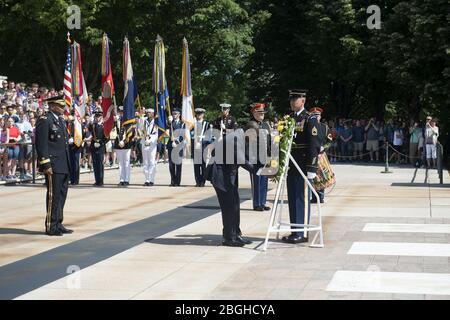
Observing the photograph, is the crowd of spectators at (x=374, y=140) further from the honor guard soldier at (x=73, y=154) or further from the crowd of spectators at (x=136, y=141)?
the honor guard soldier at (x=73, y=154)

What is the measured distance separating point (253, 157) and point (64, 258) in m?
2.94

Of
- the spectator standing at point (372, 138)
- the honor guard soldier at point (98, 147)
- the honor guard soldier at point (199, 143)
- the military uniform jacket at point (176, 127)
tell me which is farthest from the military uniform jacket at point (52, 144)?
the spectator standing at point (372, 138)

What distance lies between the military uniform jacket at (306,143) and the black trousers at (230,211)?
0.93 metres

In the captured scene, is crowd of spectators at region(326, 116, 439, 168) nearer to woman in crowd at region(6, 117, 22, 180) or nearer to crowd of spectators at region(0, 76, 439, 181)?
crowd of spectators at region(0, 76, 439, 181)

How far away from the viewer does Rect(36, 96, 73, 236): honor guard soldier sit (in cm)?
1217

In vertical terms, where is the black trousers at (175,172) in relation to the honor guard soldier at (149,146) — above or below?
below

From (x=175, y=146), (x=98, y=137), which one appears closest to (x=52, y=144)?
(x=175, y=146)

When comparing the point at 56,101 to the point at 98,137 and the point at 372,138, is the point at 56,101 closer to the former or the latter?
the point at 98,137

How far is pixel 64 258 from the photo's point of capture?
1010 cm

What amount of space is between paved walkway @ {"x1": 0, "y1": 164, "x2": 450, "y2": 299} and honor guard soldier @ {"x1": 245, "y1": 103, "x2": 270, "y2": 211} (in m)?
0.44

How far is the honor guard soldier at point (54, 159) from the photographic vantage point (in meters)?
12.2

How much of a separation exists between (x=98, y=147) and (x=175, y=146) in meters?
2.02
